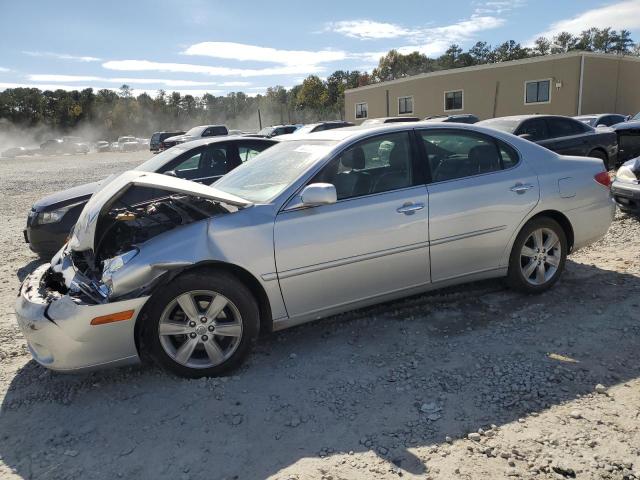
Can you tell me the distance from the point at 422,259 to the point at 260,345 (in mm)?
1426

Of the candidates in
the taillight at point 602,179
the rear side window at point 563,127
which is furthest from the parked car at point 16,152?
the taillight at point 602,179

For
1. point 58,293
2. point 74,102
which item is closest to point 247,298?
point 58,293

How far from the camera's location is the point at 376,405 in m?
3.00

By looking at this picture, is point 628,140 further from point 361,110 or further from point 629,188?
point 361,110

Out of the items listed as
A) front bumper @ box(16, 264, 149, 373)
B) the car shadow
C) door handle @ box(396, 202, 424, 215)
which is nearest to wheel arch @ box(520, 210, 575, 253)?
the car shadow

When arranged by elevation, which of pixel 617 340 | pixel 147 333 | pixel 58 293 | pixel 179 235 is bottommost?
pixel 617 340

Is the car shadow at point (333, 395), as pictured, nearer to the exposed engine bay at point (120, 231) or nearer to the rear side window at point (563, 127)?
the exposed engine bay at point (120, 231)

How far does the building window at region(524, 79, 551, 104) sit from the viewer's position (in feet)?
91.2

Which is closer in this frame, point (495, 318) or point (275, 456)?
point (275, 456)

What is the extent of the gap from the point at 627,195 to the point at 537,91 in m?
24.7

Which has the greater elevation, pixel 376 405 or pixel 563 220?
pixel 563 220

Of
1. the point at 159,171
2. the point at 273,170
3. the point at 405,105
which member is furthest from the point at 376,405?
the point at 405,105

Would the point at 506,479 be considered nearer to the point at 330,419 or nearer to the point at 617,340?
the point at 330,419

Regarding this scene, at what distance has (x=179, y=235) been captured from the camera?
3.31m
